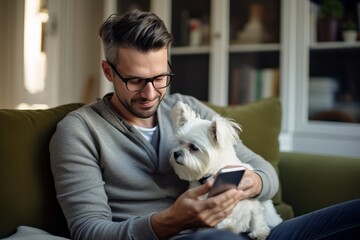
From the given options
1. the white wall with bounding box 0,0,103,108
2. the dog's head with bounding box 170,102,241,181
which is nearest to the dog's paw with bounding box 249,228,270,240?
the dog's head with bounding box 170,102,241,181

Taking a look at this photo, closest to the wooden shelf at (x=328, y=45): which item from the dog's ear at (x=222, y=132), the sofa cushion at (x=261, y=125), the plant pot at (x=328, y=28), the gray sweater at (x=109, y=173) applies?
the plant pot at (x=328, y=28)

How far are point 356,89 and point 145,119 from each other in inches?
60.4

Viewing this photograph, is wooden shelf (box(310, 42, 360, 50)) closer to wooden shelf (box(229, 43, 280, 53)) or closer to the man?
wooden shelf (box(229, 43, 280, 53))

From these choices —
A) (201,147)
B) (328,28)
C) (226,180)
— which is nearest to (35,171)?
(201,147)

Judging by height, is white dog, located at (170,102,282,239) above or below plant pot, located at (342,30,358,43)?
below

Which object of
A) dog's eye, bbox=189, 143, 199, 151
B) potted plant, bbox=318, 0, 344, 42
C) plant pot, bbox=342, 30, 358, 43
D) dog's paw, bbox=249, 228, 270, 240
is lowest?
dog's paw, bbox=249, 228, 270, 240

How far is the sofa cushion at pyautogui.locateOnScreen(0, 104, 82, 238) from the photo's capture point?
124 cm

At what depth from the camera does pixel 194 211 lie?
3.18 ft

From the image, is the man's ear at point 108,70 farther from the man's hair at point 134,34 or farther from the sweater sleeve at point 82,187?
the sweater sleeve at point 82,187

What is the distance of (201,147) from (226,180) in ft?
0.94

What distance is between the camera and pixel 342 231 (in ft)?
3.71

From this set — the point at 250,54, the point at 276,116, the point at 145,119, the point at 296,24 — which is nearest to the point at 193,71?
the point at 250,54

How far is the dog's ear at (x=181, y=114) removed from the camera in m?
1.32

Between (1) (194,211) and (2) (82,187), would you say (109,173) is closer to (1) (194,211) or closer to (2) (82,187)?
(2) (82,187)
